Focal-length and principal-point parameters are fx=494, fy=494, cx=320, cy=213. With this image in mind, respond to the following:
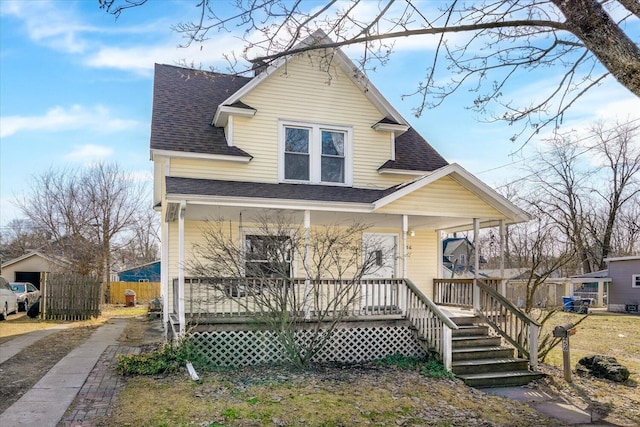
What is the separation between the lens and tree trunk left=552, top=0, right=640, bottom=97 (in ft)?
16.1

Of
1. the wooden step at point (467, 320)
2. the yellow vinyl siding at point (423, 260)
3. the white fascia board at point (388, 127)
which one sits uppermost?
the white fascia board at point (388, 127)

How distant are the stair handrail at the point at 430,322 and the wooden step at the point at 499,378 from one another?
49cm

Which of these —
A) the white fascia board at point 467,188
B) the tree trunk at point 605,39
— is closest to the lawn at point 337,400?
the white fascia board at point 467,188

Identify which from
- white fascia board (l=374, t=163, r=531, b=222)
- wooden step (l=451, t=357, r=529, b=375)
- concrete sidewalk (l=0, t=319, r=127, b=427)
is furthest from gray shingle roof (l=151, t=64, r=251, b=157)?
wooden step (l=451, t=357, r=529, b=375)

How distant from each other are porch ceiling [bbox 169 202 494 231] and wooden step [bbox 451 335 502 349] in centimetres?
290

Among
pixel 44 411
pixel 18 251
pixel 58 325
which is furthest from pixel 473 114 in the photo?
pixel 18 251

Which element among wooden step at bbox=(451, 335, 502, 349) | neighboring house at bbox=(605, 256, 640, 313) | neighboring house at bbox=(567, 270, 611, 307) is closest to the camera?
wooden step at bbox=(451, 335, 502, 349)

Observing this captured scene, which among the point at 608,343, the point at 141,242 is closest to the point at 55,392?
the point at 608,343

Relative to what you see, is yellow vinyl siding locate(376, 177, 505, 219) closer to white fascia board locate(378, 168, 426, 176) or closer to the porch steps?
white fascia board locate(378, 168, 426, 176)

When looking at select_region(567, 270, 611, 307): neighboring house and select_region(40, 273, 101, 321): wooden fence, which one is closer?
select_region(40, 273, 101, 321): wooden fence

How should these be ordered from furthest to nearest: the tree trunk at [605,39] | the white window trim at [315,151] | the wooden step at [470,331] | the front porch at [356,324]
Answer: the white window trim at [315,151], the wooden step at [470,331], the front porch at [356,324], the tree trunk at [605,39]

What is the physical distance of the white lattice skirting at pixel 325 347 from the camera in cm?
977

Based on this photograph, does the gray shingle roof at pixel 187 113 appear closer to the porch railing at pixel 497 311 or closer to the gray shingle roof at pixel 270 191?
the gray shingle roof at pixel 270 191

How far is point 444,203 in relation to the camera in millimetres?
11438
